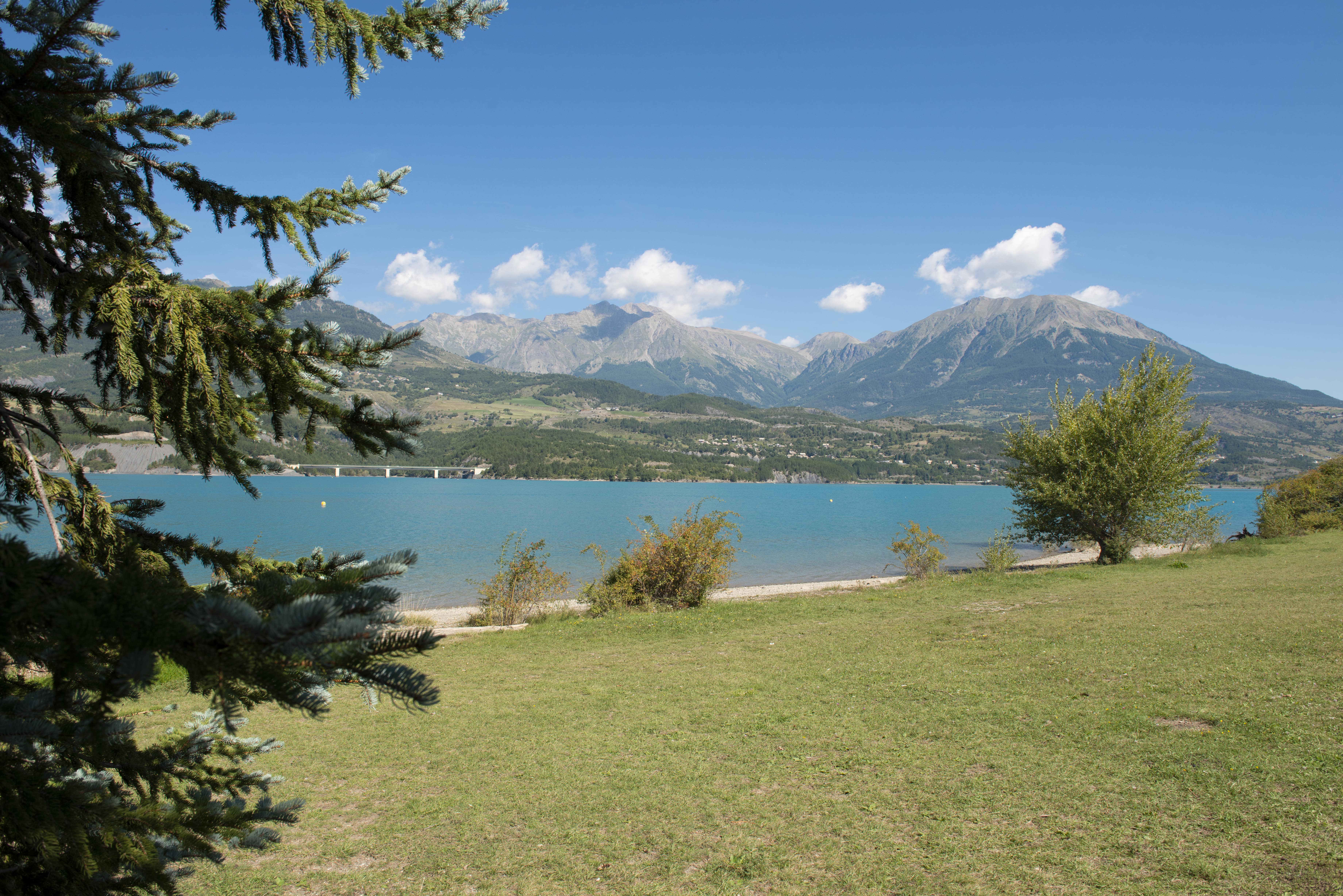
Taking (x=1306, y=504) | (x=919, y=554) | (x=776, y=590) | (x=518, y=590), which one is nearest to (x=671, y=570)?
(x=518, y=590)

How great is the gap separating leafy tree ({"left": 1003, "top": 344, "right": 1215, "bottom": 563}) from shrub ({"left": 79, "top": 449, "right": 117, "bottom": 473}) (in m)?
25.2

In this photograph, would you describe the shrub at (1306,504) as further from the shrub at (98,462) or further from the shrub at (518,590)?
the shrub at (98,462)

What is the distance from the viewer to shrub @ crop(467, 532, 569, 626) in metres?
16.3

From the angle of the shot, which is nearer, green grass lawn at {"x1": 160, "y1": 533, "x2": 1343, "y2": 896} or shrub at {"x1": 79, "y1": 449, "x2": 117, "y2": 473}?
shrub at {"x1": 79, "y1": 449, "x2": 117, "y2": 473}

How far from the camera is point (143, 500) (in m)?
3.54

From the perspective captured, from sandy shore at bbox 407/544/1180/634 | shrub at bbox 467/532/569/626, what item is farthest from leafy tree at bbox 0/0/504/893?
shrub at bbox 467/532/569/626

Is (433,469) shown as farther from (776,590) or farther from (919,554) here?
(919,554)

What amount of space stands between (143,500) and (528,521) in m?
63.9

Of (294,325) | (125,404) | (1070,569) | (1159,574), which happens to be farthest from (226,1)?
(1070,569)

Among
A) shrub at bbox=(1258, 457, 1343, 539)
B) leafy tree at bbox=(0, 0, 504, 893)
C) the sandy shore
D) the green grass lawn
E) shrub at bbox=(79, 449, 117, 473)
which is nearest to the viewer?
leafy tree at bbox=(0, 0, 504, 893)

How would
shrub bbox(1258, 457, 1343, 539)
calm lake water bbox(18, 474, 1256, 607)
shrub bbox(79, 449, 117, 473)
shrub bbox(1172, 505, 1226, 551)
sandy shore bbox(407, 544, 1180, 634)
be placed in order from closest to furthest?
1. shrub bbox(79, 449, 117, 473)
2. sandy shore bbox(407, 544, 1180, 634)
3. shrub bbox(1172, 505, 1226, 551)
4. shrub bbox(1258, 457, 1343, 539)
5. calm lake water bbox(18, 474, 1256, 607)

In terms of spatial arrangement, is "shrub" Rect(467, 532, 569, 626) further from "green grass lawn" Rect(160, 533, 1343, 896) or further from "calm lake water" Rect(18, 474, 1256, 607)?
"green grass lawn" Rect(160, 533, 1343, 896)

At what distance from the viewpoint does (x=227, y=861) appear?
5.13 meters

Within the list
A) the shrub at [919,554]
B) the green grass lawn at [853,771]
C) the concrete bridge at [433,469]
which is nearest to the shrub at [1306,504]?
the shrub at [919,554]
